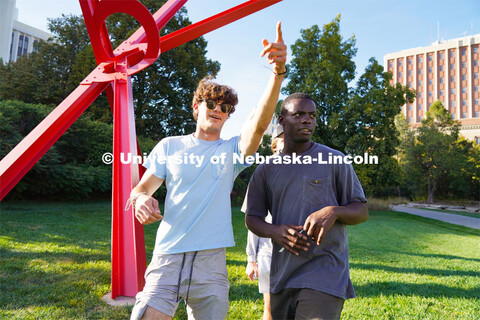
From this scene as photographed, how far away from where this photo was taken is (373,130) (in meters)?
18.8

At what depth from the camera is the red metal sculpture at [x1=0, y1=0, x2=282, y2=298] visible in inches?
139

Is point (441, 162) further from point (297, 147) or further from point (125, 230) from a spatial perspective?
point (297, 147)

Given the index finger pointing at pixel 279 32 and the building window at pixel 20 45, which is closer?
the index finger pointing at pixel 279 32

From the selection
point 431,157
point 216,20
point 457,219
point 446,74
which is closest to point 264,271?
point 216,20

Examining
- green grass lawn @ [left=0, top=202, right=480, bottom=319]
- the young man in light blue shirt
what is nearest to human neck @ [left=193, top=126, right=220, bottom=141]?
the young man in light blue shirt

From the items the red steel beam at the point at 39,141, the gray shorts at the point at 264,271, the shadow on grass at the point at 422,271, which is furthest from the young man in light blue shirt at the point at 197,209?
the shadow on grass at the point at 422,271

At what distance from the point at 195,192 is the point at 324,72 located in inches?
711

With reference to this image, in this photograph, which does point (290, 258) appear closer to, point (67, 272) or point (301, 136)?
point (301, 136)

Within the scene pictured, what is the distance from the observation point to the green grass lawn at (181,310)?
12.2 ft

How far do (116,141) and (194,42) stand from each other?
58.5 ft

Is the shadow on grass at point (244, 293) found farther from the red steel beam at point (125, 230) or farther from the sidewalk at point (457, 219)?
the sidewalk at point (457, 219)

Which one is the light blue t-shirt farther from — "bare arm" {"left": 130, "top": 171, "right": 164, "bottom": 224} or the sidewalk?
the sidewalk

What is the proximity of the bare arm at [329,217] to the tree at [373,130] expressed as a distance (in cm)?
1710

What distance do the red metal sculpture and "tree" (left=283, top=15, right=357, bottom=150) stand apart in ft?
50.0
